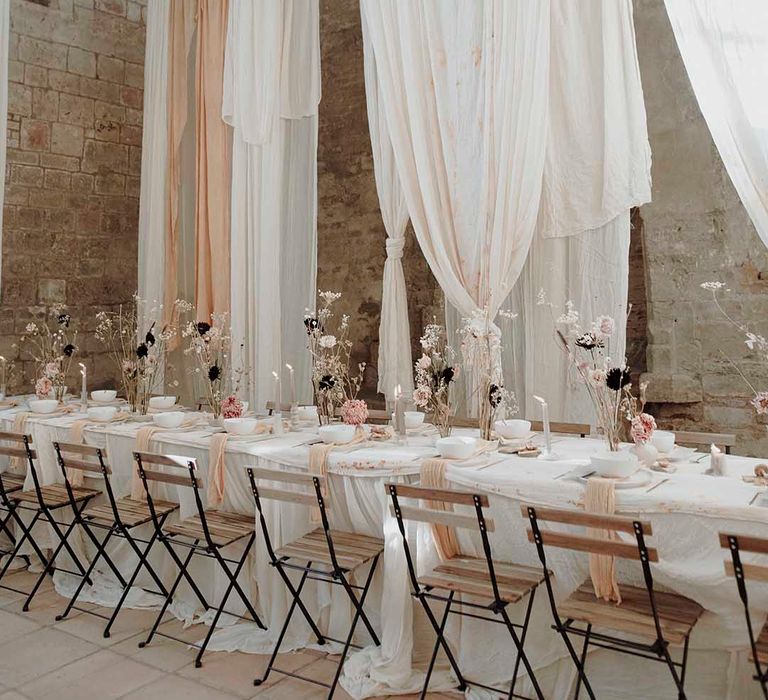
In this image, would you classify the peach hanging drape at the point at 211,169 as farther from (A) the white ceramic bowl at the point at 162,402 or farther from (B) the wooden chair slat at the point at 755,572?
(B) the wooden chair slat at the point at 755,572

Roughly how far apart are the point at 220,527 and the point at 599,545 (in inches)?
72.8

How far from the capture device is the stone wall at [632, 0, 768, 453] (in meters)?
5.16

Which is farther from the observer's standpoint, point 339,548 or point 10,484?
point 10,484

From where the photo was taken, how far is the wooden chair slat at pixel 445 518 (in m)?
2.53

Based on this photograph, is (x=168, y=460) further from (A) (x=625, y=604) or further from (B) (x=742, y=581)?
(B) (x=742, y=581)

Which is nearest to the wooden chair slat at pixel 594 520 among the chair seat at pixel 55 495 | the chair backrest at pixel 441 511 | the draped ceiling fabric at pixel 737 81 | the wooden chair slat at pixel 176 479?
the chair backrest at pixel 441 511

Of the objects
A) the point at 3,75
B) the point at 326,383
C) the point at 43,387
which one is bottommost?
the point at 43,387

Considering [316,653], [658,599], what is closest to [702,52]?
[658,599]

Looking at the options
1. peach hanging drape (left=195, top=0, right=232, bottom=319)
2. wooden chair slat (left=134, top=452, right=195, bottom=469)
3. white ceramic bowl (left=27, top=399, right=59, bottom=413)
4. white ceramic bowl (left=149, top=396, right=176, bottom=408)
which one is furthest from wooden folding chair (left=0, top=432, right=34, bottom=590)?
peach hanging drape (left=195, top=0, right=232, bottom=319)

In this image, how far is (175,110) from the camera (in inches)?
250

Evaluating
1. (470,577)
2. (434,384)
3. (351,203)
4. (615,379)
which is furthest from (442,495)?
(351,203)

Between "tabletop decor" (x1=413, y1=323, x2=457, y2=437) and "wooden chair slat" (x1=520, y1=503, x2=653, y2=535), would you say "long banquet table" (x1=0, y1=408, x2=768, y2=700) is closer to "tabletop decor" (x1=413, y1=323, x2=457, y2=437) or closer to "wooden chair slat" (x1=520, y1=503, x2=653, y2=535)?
"tabletop decor" (x1=413, y1=323, x2=457, y2=437)

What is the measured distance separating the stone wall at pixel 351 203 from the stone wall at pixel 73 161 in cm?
198

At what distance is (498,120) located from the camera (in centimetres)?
414
